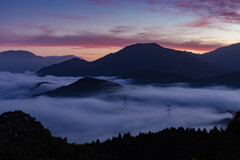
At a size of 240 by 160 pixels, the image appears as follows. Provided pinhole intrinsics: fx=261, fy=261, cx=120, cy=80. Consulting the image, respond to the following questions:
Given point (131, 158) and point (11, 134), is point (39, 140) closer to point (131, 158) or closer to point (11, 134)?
point (11, 134)

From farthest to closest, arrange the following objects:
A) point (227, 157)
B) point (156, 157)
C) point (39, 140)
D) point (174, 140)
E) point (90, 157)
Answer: point (174, 140)
point (156, 157)
point (39, 140)
point (90, 157)
point (227, 157)

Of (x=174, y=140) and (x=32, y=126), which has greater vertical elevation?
(x=32, y=126)

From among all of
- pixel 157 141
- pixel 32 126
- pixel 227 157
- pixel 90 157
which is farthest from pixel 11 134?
pixel 157 141

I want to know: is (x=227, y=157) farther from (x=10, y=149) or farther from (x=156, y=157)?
(x=156, y=157)

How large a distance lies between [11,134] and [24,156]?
317 inches

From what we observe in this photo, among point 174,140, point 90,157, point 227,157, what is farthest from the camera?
point 174,140

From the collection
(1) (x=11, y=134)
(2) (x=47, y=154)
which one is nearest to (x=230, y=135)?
(2) (x=47, y=154)

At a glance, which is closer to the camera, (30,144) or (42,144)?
(30,144)

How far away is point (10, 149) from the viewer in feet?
81.4

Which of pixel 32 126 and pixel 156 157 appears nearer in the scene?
pixel 32 126

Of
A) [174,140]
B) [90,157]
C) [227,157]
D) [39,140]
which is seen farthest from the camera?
[174,140]

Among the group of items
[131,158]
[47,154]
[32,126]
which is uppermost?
[32,126]

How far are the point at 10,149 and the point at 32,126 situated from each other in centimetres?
796

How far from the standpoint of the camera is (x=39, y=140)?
102 feet
